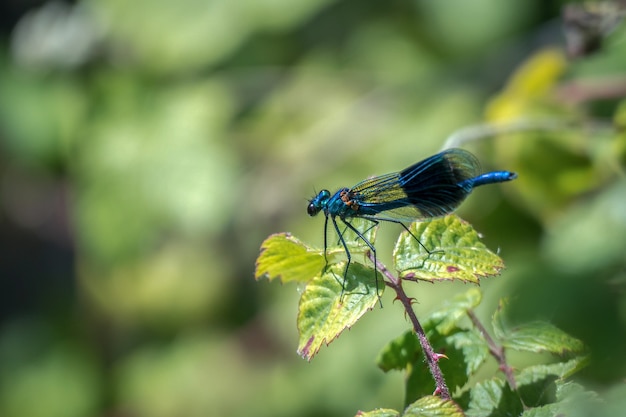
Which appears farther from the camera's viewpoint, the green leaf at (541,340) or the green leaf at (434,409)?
the green leaf at (541,340)

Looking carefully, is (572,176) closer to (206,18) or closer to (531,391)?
(531,391)

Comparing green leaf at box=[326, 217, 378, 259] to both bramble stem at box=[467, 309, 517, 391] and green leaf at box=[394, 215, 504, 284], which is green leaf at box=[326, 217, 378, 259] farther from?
bramble stem at box=[467, 309, 517, 391]

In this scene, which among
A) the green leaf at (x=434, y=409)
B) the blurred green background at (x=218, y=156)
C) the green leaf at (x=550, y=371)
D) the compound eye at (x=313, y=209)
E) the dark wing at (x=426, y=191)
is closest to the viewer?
the green leaf at (x=434, y=409)

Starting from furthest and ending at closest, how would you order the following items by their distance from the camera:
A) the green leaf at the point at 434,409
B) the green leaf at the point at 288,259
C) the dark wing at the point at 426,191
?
the dark wing at the point at 426,191
the green leaf at the point at 288,259
the green leaf at the point at 434,409

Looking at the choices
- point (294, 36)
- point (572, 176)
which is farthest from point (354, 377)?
point (294, 36)

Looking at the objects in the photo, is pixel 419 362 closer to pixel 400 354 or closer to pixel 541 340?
pixel 400 354

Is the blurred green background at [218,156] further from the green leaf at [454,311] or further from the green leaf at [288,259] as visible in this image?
the green leaf at [288,259]

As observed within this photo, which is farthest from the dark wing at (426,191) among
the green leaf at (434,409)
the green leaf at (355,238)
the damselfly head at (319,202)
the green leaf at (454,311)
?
the green leaf at (434,409)
